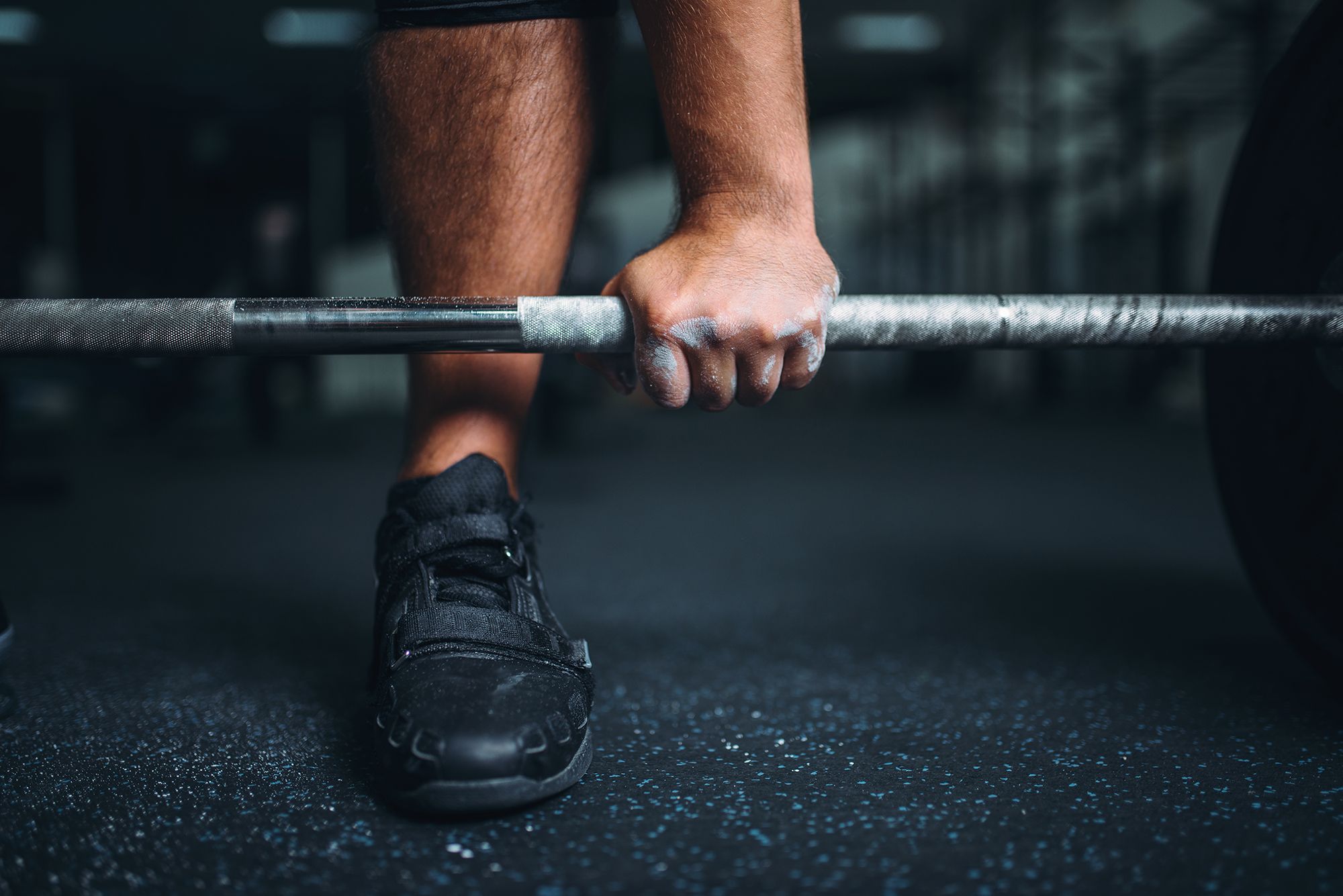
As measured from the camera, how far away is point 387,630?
2.09 ft

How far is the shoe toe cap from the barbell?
200 millimetres

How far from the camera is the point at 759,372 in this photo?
618 millimetres

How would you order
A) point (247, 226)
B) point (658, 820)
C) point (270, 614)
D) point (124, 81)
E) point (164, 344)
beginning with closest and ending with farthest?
point (658, 820)
point (164, 344)
point (270, 614)
point (247, 226)
point (124, 81)

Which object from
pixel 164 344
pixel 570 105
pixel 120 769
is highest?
pixel 570 105

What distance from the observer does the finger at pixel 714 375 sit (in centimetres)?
61

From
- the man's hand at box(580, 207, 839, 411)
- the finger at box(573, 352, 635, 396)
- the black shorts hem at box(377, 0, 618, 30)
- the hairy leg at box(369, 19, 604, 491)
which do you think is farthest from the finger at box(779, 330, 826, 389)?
the black shorts hem at box(377, 0, 618, 30)

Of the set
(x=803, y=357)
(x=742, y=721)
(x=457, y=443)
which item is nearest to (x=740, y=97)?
(x=803, y=357)

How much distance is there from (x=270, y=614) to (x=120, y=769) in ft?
1.42

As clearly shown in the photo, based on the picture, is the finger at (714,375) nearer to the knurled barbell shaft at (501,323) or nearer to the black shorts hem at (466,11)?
the knurled barbell shaft at (501,323)

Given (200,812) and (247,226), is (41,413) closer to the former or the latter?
(247,226)

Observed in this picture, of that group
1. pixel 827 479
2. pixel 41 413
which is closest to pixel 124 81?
pixel 41 413

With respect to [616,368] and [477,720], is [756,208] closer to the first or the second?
[616,368]

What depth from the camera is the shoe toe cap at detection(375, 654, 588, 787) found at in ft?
1.67

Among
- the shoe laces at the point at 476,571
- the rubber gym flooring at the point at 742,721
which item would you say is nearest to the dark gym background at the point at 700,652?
the rubber gym flooring at the point at 742,721
